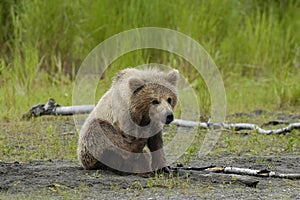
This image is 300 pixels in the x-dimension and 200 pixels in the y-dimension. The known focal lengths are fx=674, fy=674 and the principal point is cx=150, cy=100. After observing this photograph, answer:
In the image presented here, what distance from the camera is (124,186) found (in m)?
5.27

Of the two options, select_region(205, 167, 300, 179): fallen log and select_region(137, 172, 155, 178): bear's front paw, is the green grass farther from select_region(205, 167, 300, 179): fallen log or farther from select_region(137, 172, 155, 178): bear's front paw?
select_region(137, 172, 155, 178): bear's front paw

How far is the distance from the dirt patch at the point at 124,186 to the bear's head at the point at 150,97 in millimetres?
509

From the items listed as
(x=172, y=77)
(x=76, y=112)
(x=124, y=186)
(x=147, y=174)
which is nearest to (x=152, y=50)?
(x=76, y=112)

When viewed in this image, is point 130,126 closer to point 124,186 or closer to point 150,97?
point 150,97

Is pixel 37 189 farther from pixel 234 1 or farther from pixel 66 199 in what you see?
pixel 234 1

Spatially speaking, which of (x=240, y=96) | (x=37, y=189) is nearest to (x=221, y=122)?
(x=240, y=96)

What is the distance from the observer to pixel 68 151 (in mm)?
7223

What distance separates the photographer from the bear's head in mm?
5430

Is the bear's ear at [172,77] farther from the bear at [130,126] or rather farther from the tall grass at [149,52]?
the tall grass at [149,52]

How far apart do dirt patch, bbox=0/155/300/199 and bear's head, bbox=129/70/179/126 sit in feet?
1.67

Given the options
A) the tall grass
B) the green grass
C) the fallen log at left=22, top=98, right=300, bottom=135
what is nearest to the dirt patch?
the fallen log at left=22, top=98, right=300, bottom=135

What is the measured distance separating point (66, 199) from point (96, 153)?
942mm

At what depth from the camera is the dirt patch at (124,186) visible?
5.05 meters

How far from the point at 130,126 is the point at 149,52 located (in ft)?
18.3
